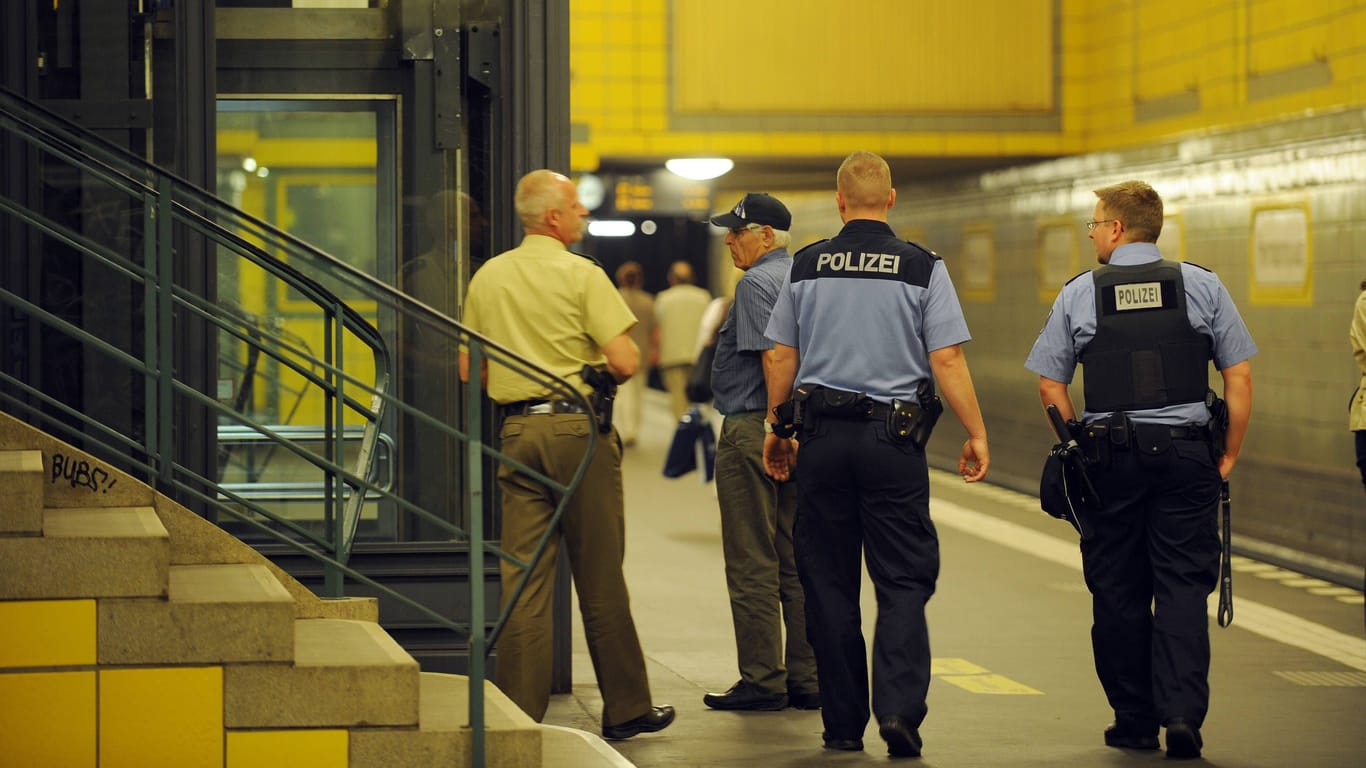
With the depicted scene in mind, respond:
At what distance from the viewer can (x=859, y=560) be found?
20.5 feet

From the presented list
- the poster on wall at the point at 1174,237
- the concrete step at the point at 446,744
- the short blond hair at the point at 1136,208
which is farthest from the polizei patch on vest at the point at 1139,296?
the poster on wall at the point at 1174,237

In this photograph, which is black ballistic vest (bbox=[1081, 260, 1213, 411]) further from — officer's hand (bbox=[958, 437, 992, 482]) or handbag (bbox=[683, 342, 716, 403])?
handbag (bbox=[683, 342, 716, 403])

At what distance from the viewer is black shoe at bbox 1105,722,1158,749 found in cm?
634

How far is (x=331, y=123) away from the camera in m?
7.38

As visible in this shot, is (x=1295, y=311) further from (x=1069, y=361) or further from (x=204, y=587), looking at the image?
(x=204, y=587)

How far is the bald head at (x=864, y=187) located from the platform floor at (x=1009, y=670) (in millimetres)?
1674

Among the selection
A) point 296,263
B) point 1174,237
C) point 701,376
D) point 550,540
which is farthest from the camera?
point 1174,237

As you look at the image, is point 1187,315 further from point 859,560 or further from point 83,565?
point 83,565

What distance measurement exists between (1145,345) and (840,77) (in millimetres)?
Answer: 9253

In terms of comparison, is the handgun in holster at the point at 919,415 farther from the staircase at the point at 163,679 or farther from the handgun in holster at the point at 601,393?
the staircase at the point at 163,679

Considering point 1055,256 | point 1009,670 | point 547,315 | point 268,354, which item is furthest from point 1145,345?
point 1055,256

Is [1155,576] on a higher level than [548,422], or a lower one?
lower

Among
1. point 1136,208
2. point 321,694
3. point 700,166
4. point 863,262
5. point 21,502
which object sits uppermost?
point 700,166

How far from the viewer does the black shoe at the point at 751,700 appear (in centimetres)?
696
